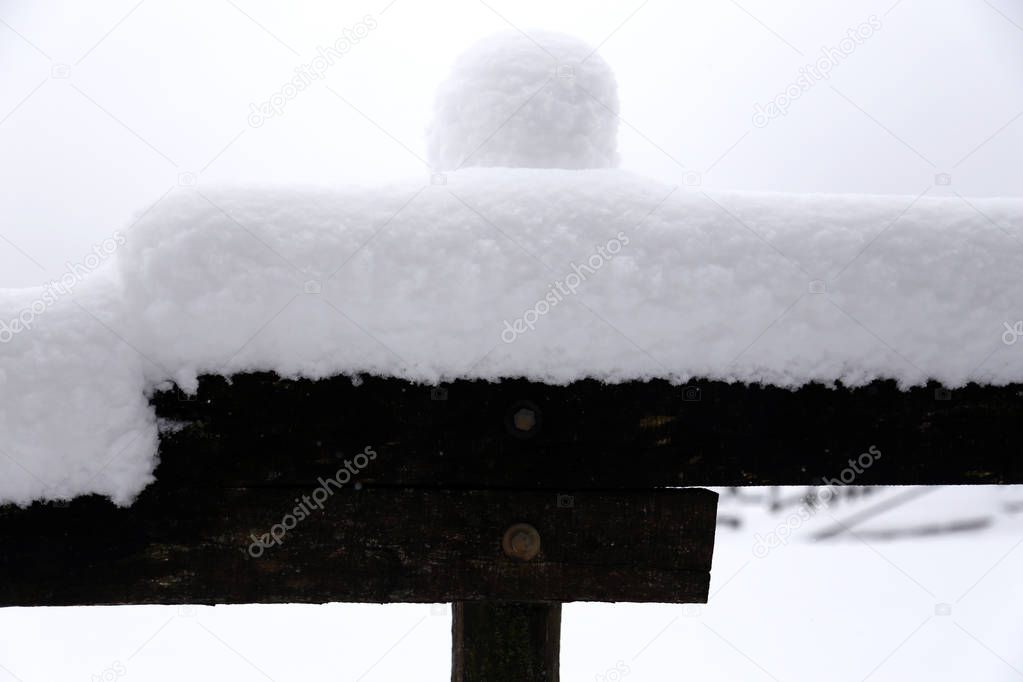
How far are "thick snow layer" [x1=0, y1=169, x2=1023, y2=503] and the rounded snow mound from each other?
0.66m

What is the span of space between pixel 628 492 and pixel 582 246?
46 centimetres

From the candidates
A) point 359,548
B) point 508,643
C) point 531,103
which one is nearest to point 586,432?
point 359,548

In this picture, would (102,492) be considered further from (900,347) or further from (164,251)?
(900,347)

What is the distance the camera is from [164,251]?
116 cm

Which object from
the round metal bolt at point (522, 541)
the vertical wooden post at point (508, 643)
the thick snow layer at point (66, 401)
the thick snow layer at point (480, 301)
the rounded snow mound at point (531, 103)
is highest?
the rounded snow mound at point (531, 103)

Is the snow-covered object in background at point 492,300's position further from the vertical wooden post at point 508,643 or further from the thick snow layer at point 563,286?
the vertical wooden post at point 508,643

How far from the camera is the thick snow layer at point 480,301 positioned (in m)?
1.16

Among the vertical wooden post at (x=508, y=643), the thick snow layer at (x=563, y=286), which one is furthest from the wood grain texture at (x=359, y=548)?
the vertical wooden post at (x=508, y=643)

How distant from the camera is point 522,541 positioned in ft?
4.24

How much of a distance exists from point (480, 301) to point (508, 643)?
39.2 inches

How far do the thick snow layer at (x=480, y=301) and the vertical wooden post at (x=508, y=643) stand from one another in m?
0.81

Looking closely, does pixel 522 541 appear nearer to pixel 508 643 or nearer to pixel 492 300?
pixel 492 300

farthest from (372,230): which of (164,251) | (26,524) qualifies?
(26,524)

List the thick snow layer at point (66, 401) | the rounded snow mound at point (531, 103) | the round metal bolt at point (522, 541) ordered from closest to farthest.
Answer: the thick snow layer at point (66, 401), the round metal bolt at point (522, 541), the rounded snow mound at point (531, 103)
